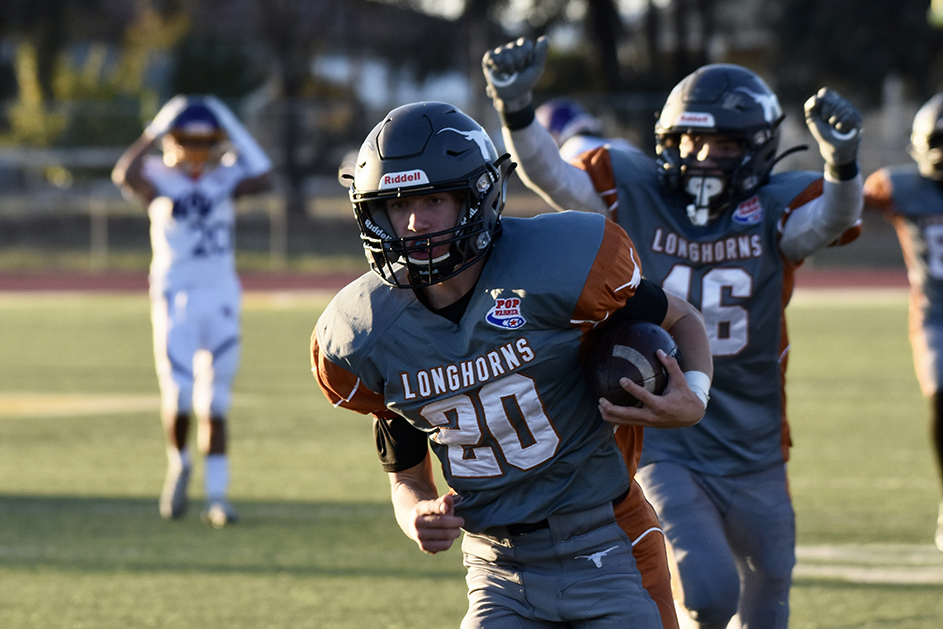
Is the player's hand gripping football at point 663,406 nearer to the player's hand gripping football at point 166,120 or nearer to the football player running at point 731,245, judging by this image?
the football player running at point 731,245

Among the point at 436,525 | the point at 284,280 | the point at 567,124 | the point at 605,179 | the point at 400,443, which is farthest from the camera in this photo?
the point at 284,280

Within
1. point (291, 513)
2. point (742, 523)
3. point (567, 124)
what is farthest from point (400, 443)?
point (567, 124)

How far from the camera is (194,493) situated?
7.68m

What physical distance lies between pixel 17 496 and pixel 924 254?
16.2 feet

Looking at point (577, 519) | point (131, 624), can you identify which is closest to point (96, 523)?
point (131, 624)

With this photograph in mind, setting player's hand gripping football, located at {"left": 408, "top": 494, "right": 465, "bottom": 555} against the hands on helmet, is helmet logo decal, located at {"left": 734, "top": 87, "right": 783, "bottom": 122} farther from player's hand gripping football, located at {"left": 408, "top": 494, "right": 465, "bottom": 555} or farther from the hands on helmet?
player's hand gripping football, located at {"left": 408, "top": 494, "right": 465, "bottom": 555}

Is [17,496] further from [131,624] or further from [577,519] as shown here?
[577,519]

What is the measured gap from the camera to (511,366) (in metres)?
3.07

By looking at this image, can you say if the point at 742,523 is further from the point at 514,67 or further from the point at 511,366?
the point at 514,67

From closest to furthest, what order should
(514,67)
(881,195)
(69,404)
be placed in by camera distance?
1. (514,67)
2. (881,195)
3. (69,404)

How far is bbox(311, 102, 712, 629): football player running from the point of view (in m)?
3.06

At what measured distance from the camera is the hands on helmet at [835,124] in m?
3.90

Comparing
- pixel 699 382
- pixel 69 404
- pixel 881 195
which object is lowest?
pixel 69 404

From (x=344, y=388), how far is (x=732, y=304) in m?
1.48
